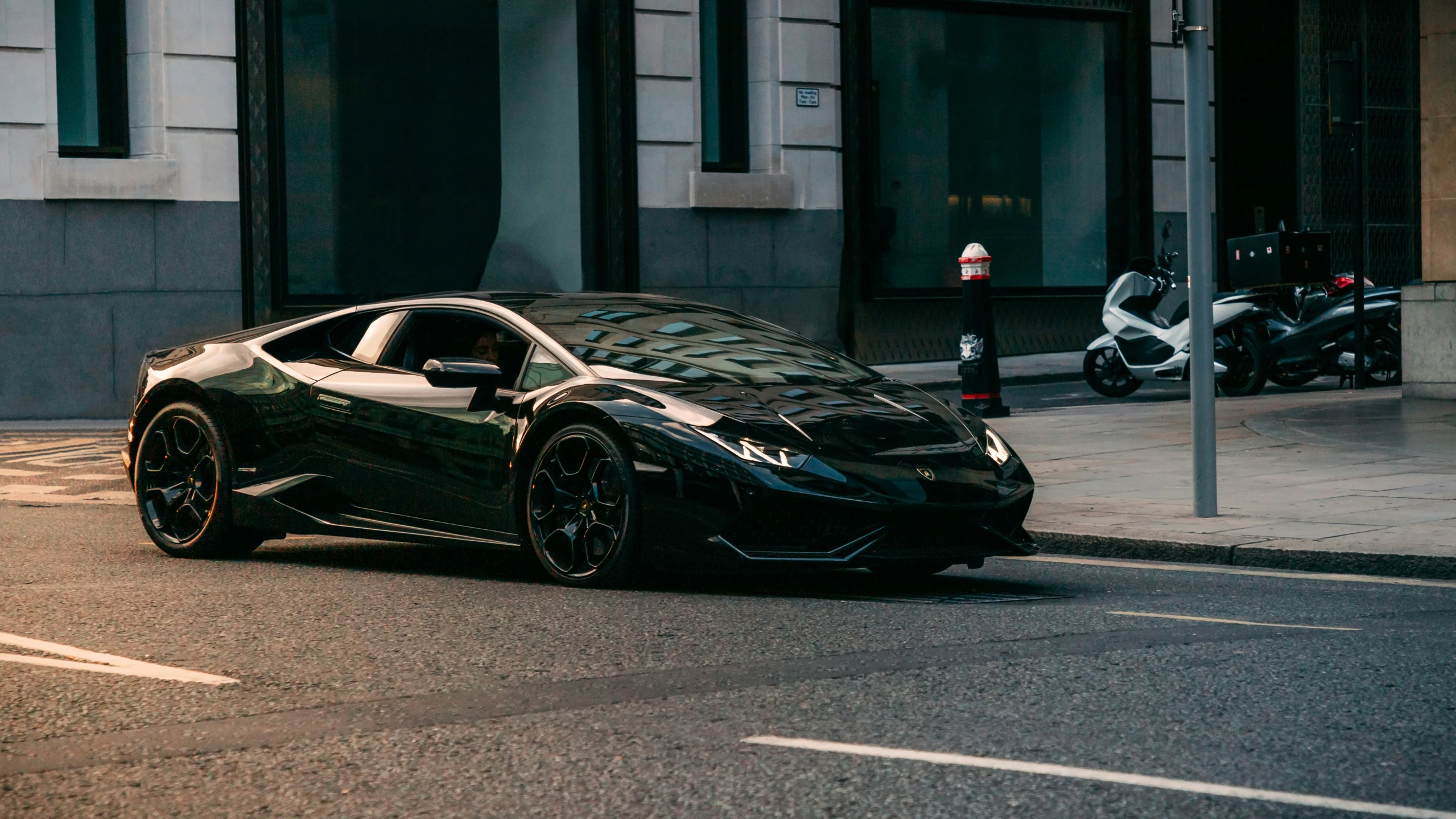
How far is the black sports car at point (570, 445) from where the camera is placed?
7102 mm

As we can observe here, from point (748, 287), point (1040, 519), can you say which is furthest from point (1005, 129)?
point (1040, 519)

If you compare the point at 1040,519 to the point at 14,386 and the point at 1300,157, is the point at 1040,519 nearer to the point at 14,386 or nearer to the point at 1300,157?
the point at 14,386

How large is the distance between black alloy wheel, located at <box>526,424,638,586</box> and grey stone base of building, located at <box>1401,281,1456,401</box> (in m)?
10.6

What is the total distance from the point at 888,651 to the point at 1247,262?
431 inches

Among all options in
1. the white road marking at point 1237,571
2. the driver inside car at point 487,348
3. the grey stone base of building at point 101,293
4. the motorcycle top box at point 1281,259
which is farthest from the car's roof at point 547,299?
the grey stone base of building at point 101,293

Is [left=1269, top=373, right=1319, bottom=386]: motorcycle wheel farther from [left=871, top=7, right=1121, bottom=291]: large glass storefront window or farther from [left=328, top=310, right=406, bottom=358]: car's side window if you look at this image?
[left=328, top=310, right=406, bottom=358]: car's side window

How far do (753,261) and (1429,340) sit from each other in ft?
25.5

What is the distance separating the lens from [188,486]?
8867 mm

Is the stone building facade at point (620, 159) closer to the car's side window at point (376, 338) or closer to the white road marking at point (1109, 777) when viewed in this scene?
the car's side window at point (376, 338)

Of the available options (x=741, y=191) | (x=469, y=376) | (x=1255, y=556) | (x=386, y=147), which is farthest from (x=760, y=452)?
(x=741, y=191)

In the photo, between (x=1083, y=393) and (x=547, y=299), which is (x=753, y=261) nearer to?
(x=1083, y=393)

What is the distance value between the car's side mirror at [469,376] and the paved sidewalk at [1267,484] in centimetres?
276

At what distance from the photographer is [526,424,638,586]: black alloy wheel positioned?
7332 mm

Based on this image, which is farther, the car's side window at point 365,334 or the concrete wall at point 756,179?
the concrete wall at point 756,179
